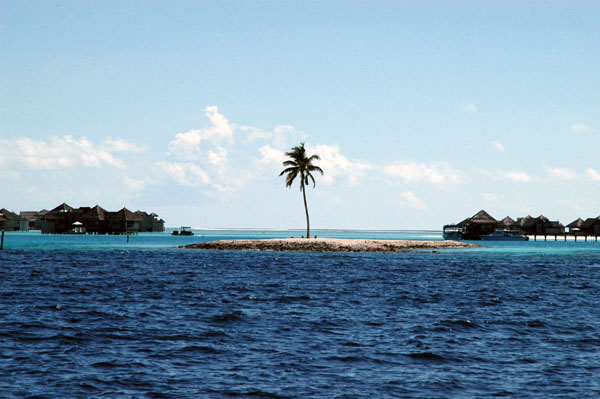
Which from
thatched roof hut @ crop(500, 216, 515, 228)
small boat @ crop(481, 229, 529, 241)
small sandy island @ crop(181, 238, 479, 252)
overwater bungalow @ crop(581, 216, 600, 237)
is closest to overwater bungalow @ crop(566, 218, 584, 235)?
overwater bungalow @ crop(581, 216, 600, 237)

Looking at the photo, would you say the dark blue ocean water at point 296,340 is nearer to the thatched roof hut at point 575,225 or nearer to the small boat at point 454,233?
the small boat at point 454,233

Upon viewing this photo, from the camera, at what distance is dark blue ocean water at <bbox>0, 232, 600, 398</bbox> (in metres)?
12.8

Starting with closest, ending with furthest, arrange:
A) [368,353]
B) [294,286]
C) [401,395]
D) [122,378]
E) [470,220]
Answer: [401,395], [122,378], [368,353], [294,286], [470,220]

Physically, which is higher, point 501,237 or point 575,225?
point 575,225

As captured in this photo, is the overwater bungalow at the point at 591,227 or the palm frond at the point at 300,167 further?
the overwater bungalow at the point at 591,227

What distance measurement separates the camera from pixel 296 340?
57.9 feet

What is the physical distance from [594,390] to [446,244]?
254ft

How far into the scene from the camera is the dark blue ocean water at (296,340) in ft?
42.1

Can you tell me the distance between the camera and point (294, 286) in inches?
1303

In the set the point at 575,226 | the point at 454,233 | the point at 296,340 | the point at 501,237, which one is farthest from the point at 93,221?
the point at 296,340

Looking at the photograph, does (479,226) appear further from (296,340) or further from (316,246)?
(296,340)

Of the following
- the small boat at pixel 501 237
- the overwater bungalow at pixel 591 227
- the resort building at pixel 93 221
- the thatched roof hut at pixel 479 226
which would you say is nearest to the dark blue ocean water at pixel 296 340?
the small boat at pixel 501 237

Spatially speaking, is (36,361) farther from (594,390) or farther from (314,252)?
(314,252)

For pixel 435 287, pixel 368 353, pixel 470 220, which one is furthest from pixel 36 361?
pixel 470 220
